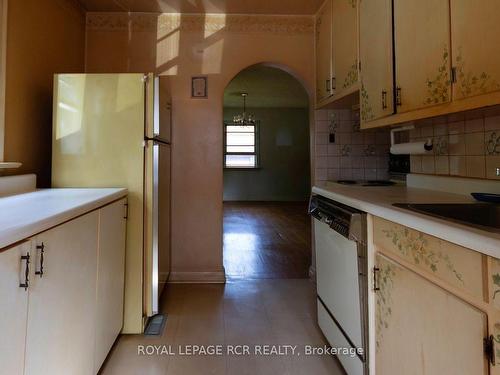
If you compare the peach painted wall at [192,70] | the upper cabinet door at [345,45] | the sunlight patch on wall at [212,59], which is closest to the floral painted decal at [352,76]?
the upper cabinet door at [345,45]

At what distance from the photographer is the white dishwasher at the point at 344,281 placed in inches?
52.4

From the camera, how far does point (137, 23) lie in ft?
9.53

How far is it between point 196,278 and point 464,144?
2277 millimetres

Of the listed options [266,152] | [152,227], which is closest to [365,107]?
[152,227]

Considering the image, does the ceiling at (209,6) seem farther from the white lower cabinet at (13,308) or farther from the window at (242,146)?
the window at (242,146)

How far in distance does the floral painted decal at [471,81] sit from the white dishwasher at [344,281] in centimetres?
60

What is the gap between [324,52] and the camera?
8.96 feet

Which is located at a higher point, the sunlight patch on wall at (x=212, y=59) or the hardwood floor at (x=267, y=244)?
the sunlight patch on wall at (x=212, y=59)

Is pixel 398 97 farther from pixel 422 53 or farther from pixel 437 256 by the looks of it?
pixel 437 256

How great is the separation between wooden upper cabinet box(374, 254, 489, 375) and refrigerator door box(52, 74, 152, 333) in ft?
4.66

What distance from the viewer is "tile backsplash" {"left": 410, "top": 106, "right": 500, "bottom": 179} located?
1495 mm

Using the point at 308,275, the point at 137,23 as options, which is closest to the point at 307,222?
the point at 308,275

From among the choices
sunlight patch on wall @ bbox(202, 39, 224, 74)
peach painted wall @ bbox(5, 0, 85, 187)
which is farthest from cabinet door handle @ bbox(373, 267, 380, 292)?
sunlight patch on wall @ bbox(202, 39, 224, 74)

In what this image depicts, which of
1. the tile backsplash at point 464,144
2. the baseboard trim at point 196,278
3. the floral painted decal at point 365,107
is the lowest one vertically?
the baseboard trim at point 196,278
